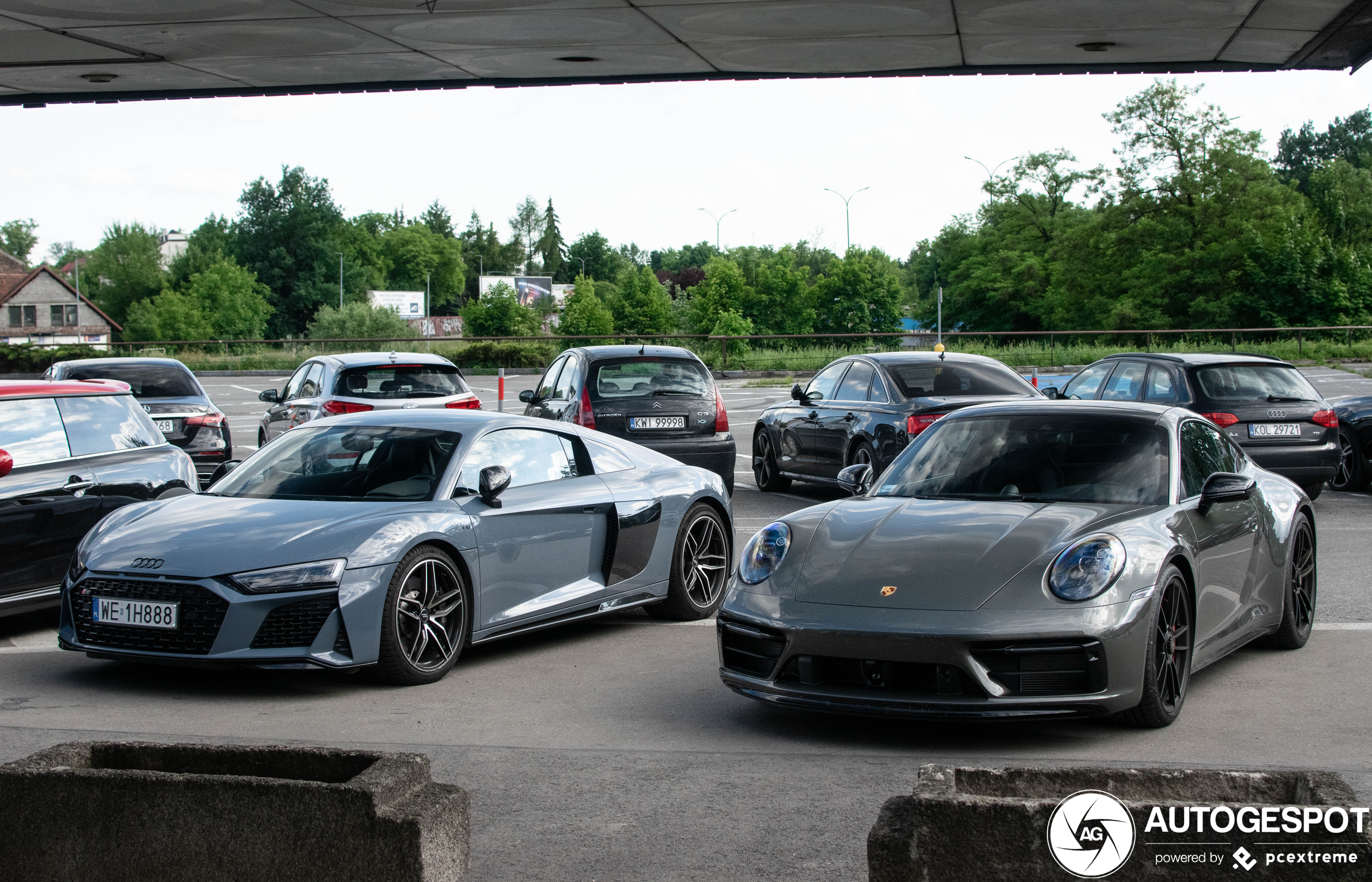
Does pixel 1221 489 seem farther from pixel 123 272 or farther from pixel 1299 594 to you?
pixel 123 272

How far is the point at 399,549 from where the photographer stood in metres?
6.60

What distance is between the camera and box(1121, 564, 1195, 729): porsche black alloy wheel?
5.57 meters

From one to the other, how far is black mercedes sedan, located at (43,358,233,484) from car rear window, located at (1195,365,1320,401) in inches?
401

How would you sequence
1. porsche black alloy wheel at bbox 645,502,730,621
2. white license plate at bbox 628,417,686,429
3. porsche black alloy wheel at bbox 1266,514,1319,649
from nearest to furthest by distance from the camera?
porsche black alloy wheel at bbox 1266,514,1319,649, porsche black alloy wheel at bbox 645,502,730,621, white license plate at bbox 628,417,686,429

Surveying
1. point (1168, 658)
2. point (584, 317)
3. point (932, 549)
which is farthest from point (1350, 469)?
point (584, 317)

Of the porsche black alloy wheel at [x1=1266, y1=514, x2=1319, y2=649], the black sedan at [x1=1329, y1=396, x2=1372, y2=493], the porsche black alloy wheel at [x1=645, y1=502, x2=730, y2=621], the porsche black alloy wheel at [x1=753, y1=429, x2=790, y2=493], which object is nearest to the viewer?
the porsche black alloy wheel at [x1=1266, y1=514, x2=1319, y2=649]

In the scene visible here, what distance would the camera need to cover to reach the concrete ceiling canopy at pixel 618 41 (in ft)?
25.6

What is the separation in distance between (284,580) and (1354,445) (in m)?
12.5

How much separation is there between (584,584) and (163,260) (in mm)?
163626

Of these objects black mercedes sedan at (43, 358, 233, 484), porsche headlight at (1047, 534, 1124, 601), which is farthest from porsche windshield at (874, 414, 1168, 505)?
black mercedes sedan at (43, 358, 233, 484)

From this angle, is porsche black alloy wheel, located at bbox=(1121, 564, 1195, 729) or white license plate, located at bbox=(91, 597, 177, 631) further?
white license plate, located at bbox=(91, 597, 177, 631)

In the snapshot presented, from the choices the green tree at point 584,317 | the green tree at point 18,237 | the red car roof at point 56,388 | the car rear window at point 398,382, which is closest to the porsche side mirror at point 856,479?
the red car roof at point 56,388

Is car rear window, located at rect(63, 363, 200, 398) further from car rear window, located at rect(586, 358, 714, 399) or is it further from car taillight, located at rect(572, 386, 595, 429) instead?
car rear window, located at rect(586, 358, 714, 399)

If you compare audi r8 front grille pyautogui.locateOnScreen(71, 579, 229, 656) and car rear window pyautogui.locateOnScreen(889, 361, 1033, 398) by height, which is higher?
car rear window pyautogui.locateOnScreen(889, 361, 1033, 398)
